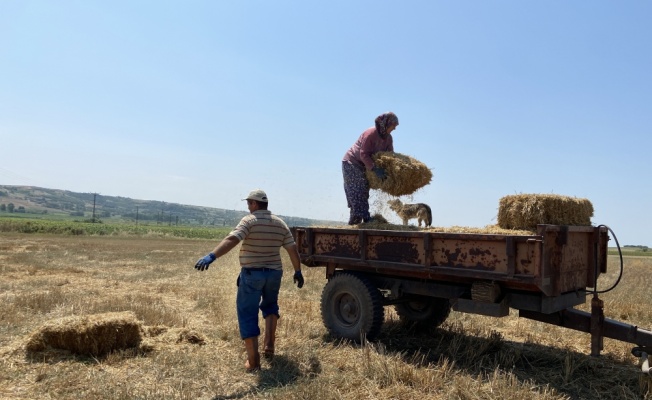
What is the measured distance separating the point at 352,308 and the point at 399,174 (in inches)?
80.5

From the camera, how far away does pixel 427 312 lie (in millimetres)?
Result: 7371

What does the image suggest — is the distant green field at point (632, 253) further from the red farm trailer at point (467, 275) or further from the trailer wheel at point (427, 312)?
the red farm trailer at point (467, 275)

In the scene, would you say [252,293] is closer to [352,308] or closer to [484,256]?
[352,308]

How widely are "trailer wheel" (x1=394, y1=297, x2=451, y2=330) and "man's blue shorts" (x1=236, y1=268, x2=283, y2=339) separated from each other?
95.9 inches

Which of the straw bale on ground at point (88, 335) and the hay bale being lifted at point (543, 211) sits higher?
the hay bale being lifted at point (543, 211)

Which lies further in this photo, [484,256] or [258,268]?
[258,268]

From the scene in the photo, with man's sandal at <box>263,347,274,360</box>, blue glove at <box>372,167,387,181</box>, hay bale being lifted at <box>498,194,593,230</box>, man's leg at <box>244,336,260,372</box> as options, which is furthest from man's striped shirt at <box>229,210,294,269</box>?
hay bale being lifted at <box>498,194,593,230</box>

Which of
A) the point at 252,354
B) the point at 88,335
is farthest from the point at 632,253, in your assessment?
the point at 88,335

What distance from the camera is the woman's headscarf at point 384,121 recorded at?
24.9ft

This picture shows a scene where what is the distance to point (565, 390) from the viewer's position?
16.3 feet

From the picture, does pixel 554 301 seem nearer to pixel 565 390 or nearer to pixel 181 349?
pixel 565 390

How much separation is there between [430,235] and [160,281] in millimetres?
9567

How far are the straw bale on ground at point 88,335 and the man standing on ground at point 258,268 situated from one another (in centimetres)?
143

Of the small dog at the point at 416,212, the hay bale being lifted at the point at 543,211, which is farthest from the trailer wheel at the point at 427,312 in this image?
the small dog at the point at 416,212
